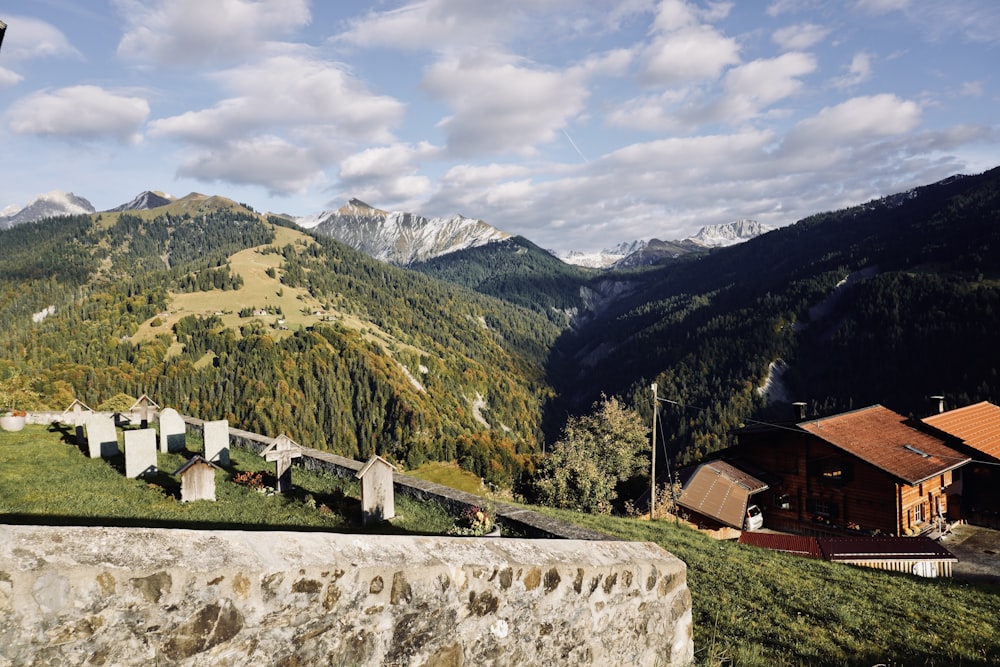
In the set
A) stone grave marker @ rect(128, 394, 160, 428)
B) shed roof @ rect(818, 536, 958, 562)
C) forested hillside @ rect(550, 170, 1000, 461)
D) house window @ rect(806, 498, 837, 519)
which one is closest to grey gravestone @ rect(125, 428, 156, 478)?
stone grave marker @ rect(128, 394, 160, 428)

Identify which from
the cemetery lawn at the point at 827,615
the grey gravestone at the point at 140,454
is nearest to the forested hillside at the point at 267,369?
the grey gravestone at the point at 140,454

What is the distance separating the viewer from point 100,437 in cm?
1847

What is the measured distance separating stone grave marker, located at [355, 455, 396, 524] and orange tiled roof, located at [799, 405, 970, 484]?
107ft

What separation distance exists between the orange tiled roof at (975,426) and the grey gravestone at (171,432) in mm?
45767

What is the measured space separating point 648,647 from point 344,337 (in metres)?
167

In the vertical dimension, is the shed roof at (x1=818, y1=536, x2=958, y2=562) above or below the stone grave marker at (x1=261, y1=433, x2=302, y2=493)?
below

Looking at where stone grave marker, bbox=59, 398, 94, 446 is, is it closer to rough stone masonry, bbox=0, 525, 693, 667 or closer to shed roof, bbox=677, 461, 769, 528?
rough stone masonry, bbox=0, 525, 693, 667

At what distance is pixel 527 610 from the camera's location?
17.4 ft

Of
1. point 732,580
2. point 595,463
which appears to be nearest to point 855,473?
point 595,463

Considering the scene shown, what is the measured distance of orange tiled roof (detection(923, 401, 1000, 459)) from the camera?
34281 millimetres


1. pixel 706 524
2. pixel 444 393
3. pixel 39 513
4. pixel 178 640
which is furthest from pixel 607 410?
pixel 444 393

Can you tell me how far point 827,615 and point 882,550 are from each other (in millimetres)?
14232

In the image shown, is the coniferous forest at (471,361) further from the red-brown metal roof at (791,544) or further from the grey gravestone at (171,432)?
the grey gravestone at (171,432)

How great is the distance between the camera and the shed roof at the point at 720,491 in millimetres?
31205
